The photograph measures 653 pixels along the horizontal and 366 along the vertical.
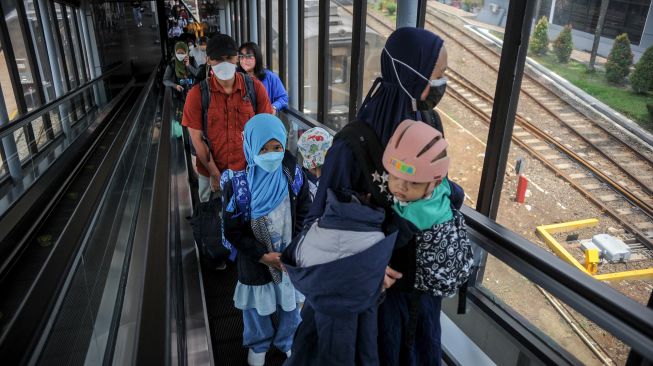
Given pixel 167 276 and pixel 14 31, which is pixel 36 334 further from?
pixel 14 31

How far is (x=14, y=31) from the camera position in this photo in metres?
7.38

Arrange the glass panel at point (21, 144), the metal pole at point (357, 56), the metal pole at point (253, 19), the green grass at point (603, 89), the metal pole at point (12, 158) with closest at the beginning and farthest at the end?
1. the green grass at point (603, 89)
2. the metal pole at point (357, 56)
3. the metal pole at point (12, 158)
4. the glass panel at point (21, 144)
5. the metal pole at point (253, 19)

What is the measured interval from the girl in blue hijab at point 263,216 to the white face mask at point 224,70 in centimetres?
112

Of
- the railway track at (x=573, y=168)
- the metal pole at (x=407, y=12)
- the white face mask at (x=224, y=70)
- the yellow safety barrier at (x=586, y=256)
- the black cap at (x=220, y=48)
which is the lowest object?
the yellow safety barrier at (x=586, y=256)

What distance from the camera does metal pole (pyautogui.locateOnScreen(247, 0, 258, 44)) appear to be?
42.0ft

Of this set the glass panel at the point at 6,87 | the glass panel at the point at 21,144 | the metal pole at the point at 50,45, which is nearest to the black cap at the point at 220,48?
the glass panel at the point at 21,144

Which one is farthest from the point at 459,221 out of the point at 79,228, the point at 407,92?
the point at 79,228

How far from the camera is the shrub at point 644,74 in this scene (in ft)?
7.54

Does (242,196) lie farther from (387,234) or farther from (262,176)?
(387,234)

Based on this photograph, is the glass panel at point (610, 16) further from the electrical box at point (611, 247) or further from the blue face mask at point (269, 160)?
the blue face mask at point (269, 160)

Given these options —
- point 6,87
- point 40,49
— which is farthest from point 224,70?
point 40,49

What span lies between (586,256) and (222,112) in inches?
106

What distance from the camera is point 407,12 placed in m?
4.03

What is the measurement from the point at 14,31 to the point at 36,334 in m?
7.75
